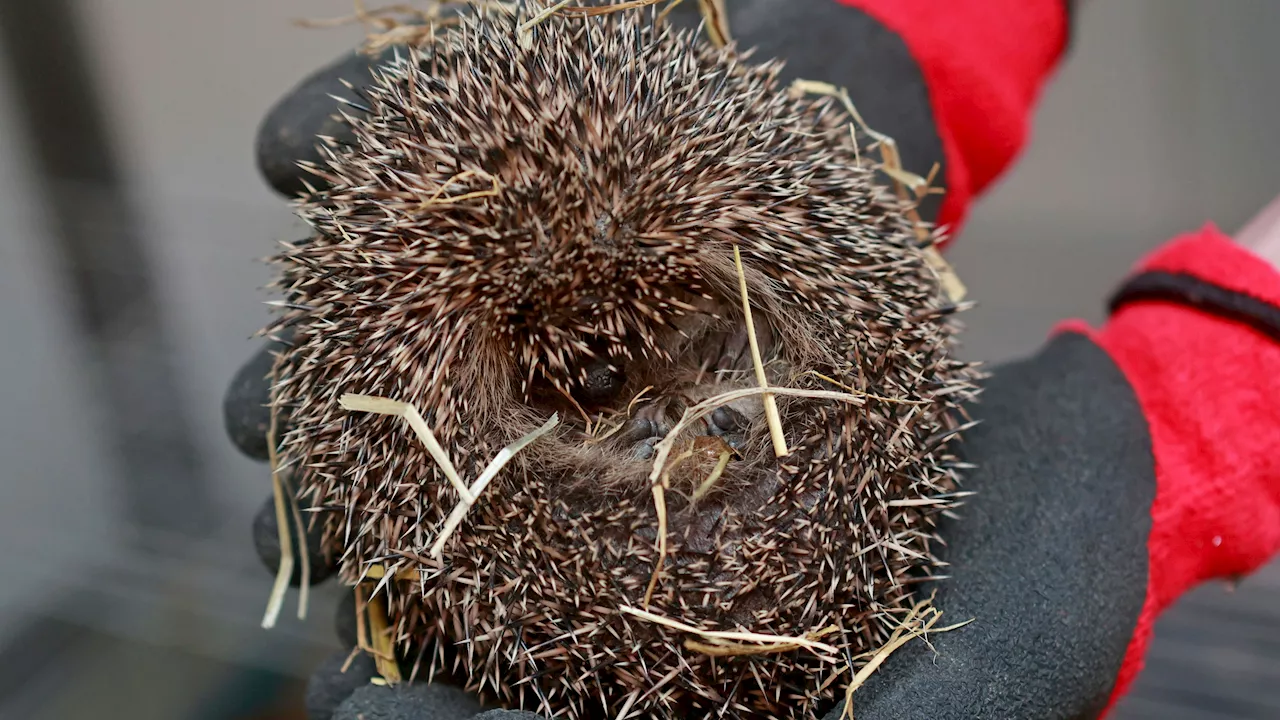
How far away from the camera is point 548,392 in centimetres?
159

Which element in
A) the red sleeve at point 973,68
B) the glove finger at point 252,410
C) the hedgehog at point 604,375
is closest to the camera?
the hedgehog at point 604,375

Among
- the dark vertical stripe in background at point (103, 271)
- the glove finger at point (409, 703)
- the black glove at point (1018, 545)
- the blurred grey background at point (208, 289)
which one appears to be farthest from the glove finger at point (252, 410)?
the dark vertical stripe in background at point (103, 271)

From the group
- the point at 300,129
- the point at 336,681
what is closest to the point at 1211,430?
the point at 336,681

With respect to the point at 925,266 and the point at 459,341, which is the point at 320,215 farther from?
the point at 925,266

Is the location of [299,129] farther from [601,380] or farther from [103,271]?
[103,271]

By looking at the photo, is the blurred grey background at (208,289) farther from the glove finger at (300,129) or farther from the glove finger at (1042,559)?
the glove finger at (1042,559)

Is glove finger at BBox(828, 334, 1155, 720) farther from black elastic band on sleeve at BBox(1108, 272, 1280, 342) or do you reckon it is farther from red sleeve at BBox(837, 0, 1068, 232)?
red sleeve at BBox(837, 0, 1068, 232)

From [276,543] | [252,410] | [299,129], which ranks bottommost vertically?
[276,543]

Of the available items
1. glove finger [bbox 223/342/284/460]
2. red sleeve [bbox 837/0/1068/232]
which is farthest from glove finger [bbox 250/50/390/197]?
red sleeve [bbox 837/0/1068/232]

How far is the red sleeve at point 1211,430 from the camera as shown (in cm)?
182

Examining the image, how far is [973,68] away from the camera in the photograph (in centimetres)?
230

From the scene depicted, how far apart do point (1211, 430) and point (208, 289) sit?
10.1ft

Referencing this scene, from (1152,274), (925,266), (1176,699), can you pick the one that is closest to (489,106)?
(925,266)

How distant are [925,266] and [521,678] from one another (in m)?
0.86
